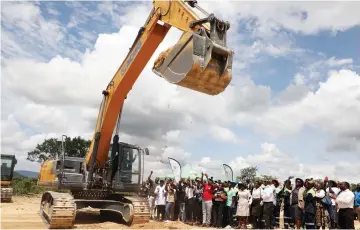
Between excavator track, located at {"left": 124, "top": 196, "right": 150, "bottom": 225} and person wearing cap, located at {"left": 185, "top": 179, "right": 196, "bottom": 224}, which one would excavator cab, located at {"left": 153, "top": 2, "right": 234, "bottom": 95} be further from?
person wearing cap, located at {"left": 185, "top": 179, "right": 196, "bottom": 224}

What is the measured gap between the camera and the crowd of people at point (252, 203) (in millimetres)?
11758

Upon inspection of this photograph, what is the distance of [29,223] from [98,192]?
241 cm

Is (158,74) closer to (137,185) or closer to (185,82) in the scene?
(185,82)

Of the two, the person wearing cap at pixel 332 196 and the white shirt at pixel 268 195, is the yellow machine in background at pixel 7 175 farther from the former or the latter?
the person wearing cap at pixel 332 196

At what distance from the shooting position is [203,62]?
7.27m

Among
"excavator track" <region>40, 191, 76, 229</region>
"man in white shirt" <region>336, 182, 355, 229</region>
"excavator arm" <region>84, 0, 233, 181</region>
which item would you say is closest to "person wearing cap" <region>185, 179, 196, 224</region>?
"excavator arm" <region>84, 0, 233, 181</region>

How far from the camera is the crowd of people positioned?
1176 centimetres

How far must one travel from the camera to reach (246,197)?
41.2 ft

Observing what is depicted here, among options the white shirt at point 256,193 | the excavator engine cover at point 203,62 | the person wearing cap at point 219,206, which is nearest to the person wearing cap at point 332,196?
the white shirt at point 256,193

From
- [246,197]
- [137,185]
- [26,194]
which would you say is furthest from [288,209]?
[26,194]

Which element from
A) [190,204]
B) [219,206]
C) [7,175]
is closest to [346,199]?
[219,206]

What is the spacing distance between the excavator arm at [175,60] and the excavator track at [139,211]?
174 cm

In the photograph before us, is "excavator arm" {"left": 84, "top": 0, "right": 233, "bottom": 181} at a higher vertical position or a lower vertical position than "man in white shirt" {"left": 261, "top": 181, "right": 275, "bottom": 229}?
higher

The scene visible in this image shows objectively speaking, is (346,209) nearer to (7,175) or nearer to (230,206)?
(230,206)
